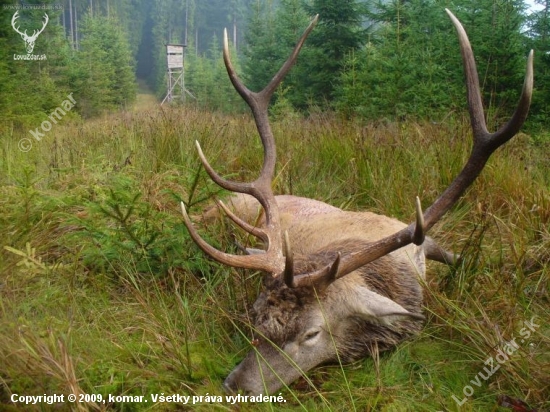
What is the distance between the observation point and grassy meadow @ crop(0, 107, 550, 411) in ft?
7.38

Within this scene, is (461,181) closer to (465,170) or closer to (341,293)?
(465,170)

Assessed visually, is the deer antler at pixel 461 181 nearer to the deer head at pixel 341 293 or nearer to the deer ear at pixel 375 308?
the deer head at pixel 341 293

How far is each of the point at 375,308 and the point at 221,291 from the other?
1082mm

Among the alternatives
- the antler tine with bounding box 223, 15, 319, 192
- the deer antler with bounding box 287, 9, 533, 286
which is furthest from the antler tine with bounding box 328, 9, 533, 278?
the antler tine with bounding box 223, 15, 319, 192

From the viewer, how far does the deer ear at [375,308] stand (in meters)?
2.55

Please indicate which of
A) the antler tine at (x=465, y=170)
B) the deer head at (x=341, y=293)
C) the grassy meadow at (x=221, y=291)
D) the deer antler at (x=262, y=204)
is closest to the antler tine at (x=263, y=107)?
the deer antler at (x=262, y=204)

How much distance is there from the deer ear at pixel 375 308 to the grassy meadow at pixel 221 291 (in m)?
0.21

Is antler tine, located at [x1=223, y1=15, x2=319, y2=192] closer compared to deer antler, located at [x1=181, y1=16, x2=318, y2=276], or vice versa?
deer antler, located at [x1=181, y1=16, x2=318, y2=276]

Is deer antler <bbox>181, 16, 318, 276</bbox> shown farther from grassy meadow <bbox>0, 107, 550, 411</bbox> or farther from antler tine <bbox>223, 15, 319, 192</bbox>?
grassy meadow <bbox>0, 107, 550, 411</bbox>

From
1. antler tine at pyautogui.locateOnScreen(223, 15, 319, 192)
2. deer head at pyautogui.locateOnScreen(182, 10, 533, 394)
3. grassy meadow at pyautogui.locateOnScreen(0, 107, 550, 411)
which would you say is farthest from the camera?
antler tine at pyautogui.locateOnScreen(223, 15, 319, 192)

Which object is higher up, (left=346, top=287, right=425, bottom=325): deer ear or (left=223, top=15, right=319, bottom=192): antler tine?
(left=223, top=15, right=319, bottom=192): antler tine

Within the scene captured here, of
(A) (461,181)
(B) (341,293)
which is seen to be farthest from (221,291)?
(A) (461,181)

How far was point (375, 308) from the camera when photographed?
257 centimetres

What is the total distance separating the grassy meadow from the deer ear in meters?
0.21
